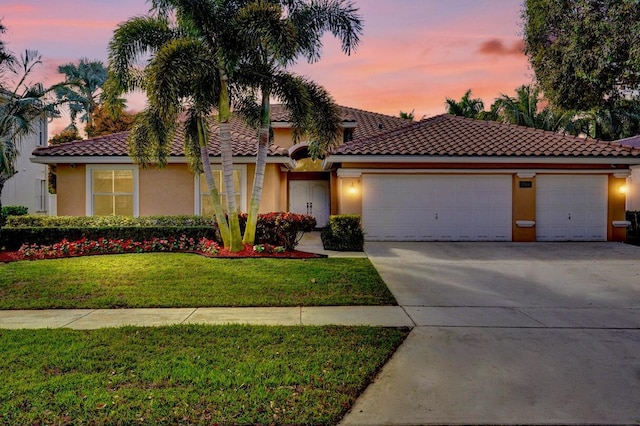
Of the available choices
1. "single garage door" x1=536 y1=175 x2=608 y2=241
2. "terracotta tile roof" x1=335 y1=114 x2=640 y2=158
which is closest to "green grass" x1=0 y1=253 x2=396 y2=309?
"terracotta tile roof" x1=335 y1=114 x2=640 y2=158

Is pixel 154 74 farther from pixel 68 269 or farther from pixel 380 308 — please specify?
pixel 380 308

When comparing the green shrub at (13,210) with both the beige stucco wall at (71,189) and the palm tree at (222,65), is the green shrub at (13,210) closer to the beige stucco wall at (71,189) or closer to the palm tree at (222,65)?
the beige stucco wall at (71,189)

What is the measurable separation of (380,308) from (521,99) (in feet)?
94.9

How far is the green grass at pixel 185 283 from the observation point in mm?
6668

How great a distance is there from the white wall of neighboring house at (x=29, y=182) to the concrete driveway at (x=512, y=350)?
20.3 meters

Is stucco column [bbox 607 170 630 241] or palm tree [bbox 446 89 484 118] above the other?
palm tree [bbox 446 89 484 118]

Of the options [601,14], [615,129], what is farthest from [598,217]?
[615,129]

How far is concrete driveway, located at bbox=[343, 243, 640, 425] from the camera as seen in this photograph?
3355 millimetres

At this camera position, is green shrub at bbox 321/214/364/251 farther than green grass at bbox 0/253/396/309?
Yes

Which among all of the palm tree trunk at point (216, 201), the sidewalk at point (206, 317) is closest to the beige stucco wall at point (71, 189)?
the palm tree trunk at point (216, 201)

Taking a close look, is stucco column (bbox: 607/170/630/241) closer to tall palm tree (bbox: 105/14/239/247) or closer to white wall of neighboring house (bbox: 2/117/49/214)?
tall palm tree (bbox: 105/14/239/247)

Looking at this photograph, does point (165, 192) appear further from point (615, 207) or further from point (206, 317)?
point (615, 207)

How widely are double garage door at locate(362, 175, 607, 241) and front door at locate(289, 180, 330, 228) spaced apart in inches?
184

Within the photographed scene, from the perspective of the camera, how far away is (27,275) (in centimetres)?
845
